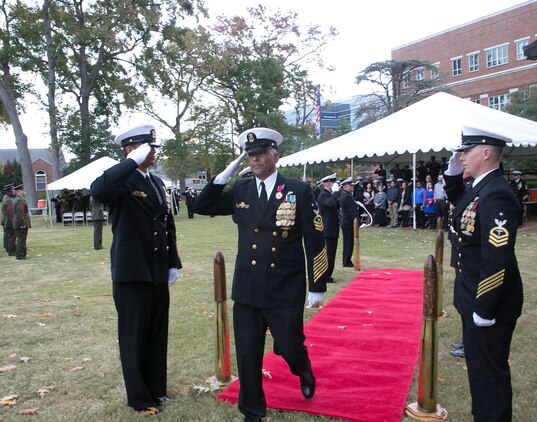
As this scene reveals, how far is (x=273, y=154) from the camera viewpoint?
401 centimetres

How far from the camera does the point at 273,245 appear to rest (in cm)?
388

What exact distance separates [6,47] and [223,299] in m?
32.1

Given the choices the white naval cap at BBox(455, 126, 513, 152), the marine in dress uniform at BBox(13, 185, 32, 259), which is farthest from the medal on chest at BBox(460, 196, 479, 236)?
the marine in dress uniform at BBox(13, 185, 32, 259)

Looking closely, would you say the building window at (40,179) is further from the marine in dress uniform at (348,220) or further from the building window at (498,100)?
the marine in dress uniform at (348,220)

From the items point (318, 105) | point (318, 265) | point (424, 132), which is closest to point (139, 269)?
point (318, 265)

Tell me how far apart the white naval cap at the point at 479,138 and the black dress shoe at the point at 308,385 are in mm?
2220

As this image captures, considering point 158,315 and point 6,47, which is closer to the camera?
point 158,315

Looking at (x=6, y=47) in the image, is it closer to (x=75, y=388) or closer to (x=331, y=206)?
(x=331, y=206)

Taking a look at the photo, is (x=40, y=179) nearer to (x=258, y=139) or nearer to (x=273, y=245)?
(x=258, y=139)

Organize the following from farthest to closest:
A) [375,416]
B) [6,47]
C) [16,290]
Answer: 1. [6,47]
2. [16,290]
3. [375,416]

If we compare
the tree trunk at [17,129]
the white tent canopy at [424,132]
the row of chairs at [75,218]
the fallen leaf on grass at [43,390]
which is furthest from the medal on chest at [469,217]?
the tree trunk at [17,129]

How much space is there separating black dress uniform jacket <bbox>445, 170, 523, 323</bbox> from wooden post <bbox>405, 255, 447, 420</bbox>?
0.45m

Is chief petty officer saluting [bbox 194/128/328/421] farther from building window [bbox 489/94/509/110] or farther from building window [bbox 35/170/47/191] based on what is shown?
building window [bbox 35/170/47/191]

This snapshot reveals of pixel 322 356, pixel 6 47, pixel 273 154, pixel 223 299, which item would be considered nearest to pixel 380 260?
pixel 322 356
